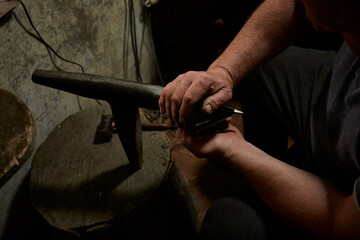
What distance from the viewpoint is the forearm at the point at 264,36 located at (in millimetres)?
1360

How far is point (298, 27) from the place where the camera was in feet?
4.53

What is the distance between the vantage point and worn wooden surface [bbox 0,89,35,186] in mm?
881

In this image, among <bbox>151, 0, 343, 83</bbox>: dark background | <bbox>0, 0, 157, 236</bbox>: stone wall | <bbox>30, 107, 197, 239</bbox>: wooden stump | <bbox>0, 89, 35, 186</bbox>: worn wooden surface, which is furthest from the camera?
<bbox>151, 0, 343, 83</bbox>: dark background

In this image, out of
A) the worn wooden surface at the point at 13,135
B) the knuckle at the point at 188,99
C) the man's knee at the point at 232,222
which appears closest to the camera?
the worn wooden surface at the point at 13,135

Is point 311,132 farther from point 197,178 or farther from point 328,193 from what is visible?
point 197,178

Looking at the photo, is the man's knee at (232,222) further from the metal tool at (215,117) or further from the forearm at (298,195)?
the metal tool at (215,117)

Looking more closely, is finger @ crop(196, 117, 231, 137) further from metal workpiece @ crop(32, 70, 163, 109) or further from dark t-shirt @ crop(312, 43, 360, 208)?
dark t-shirt @ crop(312, 43, 360, 208)

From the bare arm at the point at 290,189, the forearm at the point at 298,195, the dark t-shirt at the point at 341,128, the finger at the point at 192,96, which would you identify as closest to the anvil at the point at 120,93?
the finger at the point at 192,96

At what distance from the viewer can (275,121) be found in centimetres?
163

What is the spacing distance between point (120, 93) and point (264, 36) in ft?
2.48

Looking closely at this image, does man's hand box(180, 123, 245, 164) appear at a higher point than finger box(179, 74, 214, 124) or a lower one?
lower

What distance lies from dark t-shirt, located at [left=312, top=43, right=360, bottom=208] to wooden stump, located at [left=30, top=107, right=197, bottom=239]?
0.72 metres

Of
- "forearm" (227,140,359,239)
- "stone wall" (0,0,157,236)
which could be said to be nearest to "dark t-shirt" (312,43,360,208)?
"forearm" (227,140,359,239)

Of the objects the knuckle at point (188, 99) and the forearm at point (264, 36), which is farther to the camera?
the forearm at point (264, 36)
